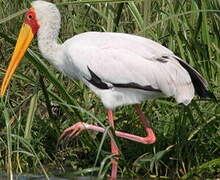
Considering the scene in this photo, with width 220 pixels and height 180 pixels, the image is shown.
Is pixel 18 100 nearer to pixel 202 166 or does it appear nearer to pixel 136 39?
pixel 136 39

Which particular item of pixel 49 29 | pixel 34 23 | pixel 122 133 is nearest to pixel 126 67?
pixel 122 133

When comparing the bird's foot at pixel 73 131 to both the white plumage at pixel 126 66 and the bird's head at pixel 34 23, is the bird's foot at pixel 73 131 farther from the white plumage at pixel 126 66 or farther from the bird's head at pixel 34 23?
the bird's head at pixel 34 23

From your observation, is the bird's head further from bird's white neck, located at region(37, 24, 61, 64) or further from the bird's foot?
the bird's foot

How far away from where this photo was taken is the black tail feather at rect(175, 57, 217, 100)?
7.23 m

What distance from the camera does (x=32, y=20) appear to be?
26.0 ft

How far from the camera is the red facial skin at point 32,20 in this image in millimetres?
7895

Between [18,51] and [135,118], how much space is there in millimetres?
1269

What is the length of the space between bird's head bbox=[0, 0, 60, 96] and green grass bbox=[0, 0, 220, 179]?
107 millimetres

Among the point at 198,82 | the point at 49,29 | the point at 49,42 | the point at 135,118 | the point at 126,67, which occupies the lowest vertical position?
the point at 135,118

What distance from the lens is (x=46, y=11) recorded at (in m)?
7.77

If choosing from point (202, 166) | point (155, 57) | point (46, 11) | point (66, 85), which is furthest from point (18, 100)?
point (202, 166)

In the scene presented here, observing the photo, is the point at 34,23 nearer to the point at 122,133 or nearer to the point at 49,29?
the point at 49,29

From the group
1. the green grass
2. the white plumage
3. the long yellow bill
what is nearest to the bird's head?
the long yellow bill

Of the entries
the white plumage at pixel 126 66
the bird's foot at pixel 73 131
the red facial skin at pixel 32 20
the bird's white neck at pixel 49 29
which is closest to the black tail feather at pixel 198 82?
the white plumage at pixel 126 66
